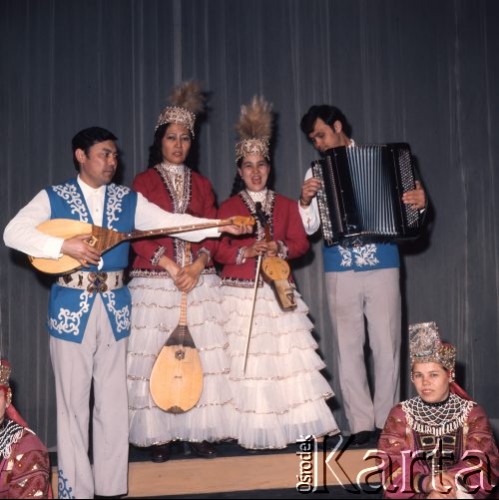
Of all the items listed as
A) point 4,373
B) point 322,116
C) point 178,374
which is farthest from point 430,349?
point 4,373

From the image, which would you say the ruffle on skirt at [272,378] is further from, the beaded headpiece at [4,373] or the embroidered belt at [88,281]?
the beaded headpiece at [4,373]

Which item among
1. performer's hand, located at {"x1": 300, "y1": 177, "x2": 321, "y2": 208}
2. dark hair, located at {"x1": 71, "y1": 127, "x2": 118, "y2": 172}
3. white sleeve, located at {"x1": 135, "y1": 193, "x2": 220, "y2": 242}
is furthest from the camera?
performer's hand, located at {"x1": 300, "y1": 177, "x2": 321, "y2": 208}

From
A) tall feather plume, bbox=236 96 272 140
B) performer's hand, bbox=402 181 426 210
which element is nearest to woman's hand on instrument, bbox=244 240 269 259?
tall feather plume, bbox=236 96 272 140

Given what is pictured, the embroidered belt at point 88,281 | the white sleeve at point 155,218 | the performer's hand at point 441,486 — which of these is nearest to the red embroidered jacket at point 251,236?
the white sleeve at point 155,218

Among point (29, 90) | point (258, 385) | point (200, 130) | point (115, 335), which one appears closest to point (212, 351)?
point (258, 385)

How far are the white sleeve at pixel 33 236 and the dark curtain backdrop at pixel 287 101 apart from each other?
133 centimetres

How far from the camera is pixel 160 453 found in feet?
13.8

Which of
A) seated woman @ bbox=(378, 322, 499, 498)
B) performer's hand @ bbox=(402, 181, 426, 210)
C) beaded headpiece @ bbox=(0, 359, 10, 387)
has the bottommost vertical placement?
seated woman @ bbox=(378, 322, 499, 498)

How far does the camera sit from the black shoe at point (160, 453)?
13.8 ft

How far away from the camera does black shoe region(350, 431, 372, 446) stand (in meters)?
4.43

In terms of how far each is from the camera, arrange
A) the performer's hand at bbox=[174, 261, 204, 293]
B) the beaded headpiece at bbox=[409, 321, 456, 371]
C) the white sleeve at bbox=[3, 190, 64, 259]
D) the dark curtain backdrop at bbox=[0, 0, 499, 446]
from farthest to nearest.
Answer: the dark curtain backdrop at bbox=[0, 0, 499, 446] → the performer's hand at bbox=[174, 261, 204, 293] → the white sleeve at bbox=[3, 190, 64, 259] → the beaded headpiece at bbox=[409, 321, 456, 371]

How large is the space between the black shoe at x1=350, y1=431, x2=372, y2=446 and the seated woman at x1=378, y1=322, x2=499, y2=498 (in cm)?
87

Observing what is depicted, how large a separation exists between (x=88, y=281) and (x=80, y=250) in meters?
0.18

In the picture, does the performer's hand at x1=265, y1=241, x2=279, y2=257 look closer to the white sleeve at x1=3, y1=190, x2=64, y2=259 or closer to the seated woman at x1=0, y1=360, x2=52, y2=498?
the white sleeve at x1=3, y1=190, x2=64, y2=259
